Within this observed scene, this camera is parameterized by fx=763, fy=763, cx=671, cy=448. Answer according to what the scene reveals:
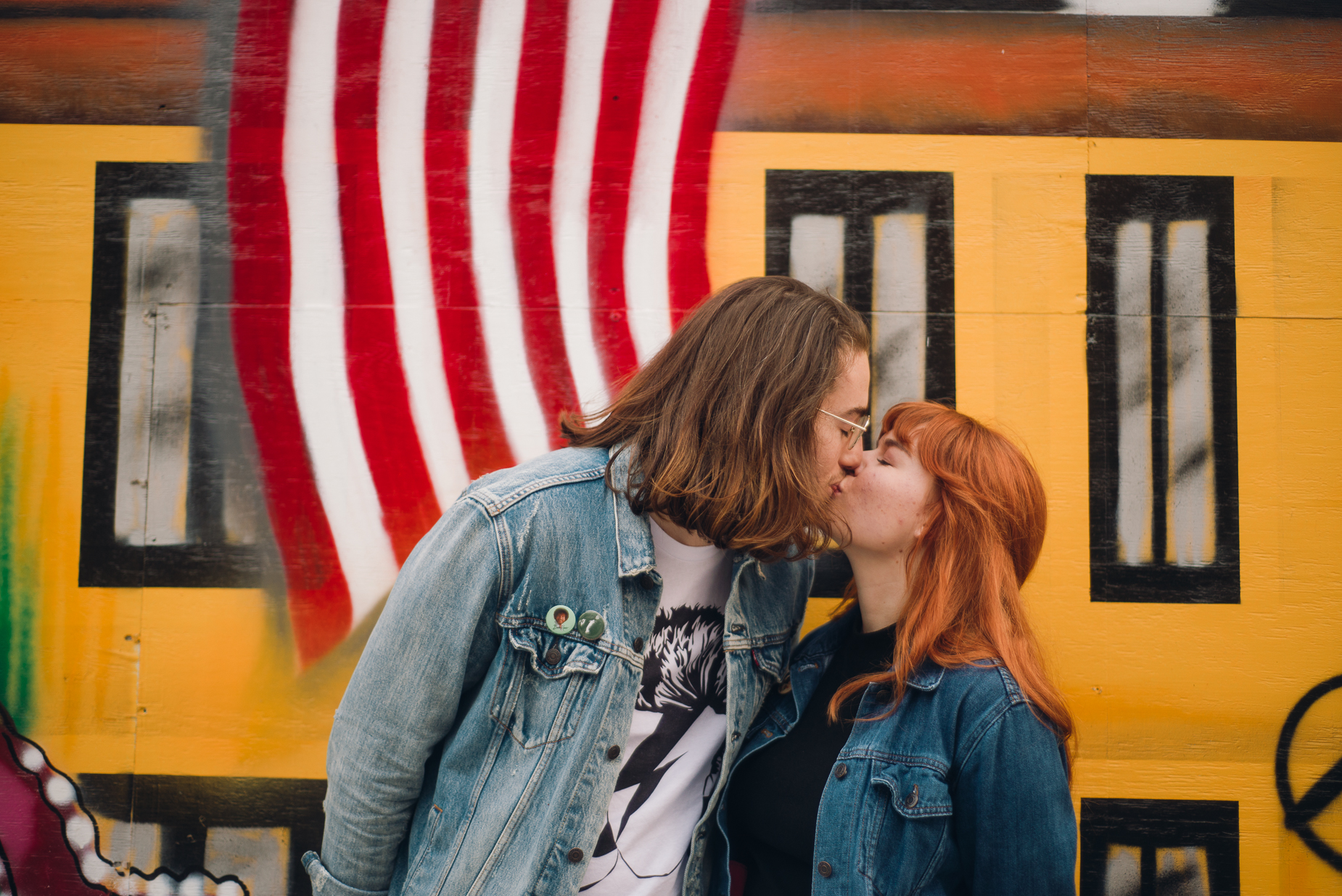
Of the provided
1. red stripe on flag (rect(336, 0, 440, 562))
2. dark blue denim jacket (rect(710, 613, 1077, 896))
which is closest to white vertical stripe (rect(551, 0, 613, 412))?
red stripe on flag (rect(336, 0, 440, 562))

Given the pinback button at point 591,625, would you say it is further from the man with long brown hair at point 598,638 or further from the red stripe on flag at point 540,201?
the red stripe on flag at point 540,201

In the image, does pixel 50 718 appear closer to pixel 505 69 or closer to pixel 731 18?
pixel 505 69

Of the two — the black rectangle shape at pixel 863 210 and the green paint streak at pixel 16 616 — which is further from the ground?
the black rectangle shape at pixel 863 210

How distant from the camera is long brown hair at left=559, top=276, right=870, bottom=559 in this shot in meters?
1.61

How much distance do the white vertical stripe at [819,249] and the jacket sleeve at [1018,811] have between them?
63.8 inches

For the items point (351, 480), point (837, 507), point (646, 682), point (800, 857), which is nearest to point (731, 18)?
point (837, 507)

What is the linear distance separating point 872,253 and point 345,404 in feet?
6.43

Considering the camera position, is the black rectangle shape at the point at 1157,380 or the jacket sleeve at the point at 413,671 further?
the black rectangle shape at the point at 1157,380

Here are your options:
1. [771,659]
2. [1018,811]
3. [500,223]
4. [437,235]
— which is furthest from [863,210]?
[1018,811]

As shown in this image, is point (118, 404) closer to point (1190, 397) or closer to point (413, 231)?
point (413, 231)

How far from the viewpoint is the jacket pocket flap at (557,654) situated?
1580 mm

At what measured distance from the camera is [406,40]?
9.07 feet

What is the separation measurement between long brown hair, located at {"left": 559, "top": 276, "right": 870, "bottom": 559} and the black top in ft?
1.52

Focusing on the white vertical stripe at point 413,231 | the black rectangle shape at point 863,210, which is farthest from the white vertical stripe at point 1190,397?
the white vertical stripe at point 413,231
